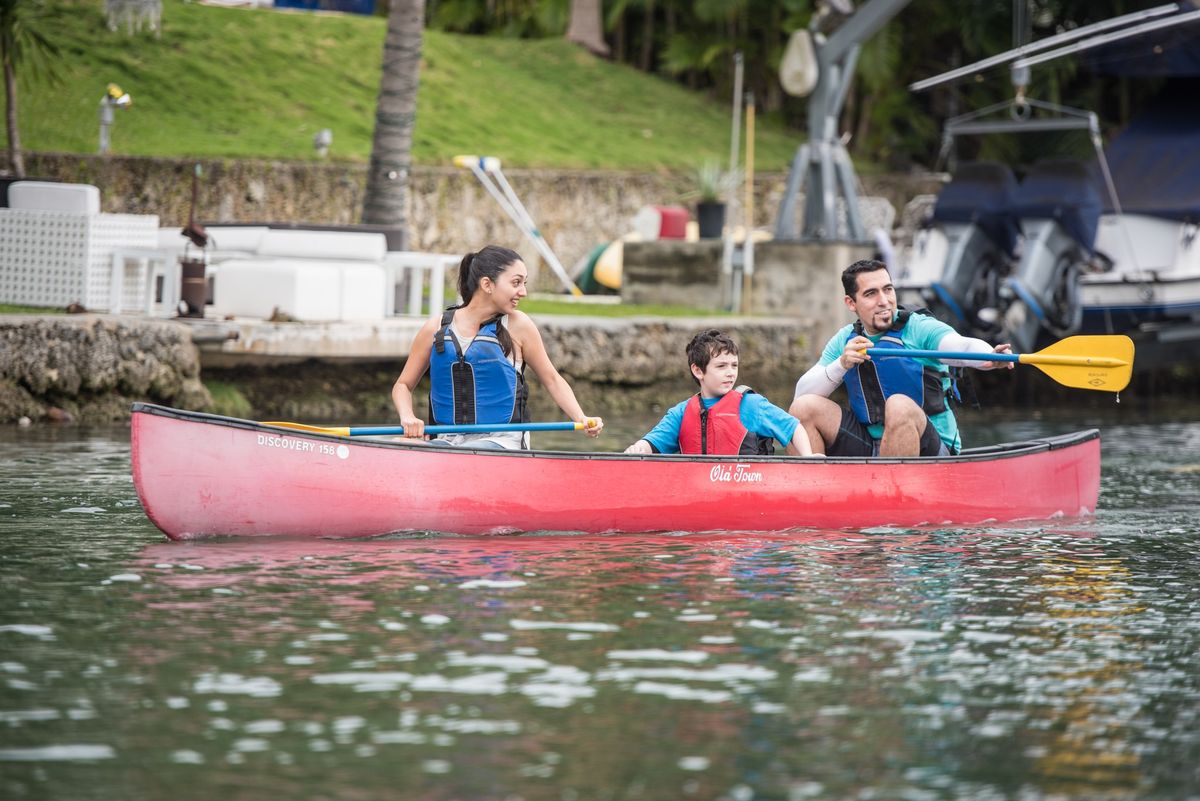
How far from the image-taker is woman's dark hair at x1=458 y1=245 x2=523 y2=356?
327 inches

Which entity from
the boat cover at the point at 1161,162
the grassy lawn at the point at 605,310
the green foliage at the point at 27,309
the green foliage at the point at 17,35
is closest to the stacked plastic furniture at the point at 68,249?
the green foliage at the point at 27,309

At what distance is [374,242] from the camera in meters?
15.4

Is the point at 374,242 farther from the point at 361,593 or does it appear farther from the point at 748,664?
the point at 748,664

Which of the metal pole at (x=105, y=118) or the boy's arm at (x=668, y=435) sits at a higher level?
the metal pole at (x=105, y=118)

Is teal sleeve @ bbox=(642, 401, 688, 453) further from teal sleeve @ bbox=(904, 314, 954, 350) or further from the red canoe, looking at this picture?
teal sleeve @ bbox=(904, 314, 954, 350)

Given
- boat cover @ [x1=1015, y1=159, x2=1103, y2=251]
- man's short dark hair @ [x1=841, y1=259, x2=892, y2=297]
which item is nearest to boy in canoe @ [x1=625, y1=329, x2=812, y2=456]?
man's short dark hair @ [x1=841, y1=259, x2=892, y2=297]

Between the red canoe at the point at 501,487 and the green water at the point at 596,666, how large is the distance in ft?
0.35

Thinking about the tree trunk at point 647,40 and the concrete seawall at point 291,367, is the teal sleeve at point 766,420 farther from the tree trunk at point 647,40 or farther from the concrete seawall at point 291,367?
the tree trunk at point 647,40

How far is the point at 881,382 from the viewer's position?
9023 millimetres

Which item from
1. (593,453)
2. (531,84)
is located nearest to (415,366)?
(593,453)

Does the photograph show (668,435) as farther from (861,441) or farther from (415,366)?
(415,366)

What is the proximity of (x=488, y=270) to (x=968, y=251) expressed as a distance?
10.8 m

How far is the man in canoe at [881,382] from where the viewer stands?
8742 millimetres

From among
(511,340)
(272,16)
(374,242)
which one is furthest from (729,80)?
(511,340)
